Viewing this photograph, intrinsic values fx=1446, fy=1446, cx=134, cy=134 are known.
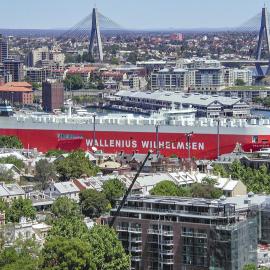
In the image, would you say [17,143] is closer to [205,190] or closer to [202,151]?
[202,151]

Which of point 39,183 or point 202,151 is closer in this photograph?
point 39,183

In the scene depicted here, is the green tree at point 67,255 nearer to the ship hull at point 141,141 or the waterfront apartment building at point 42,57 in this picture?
the ship hull at point 141,141

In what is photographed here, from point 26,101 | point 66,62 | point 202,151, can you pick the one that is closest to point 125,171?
point 202,151

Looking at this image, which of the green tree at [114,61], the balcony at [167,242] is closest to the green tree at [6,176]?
the balcony at [167,242]

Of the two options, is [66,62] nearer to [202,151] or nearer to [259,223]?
[202,151]

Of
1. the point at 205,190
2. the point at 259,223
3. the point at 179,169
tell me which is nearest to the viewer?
the point at 259,223

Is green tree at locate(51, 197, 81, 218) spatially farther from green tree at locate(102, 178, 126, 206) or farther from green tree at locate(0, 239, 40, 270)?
green tree at locate(0, 239, 40, 270)

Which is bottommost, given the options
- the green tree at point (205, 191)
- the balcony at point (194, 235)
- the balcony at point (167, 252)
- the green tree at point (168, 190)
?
the green tree at point (205, 191)

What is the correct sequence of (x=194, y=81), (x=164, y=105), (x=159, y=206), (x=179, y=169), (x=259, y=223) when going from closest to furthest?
(x=159, y=206), (x=259, y=223), (x=179, y=169), (x=164, y=105), (x=194, y=81)
